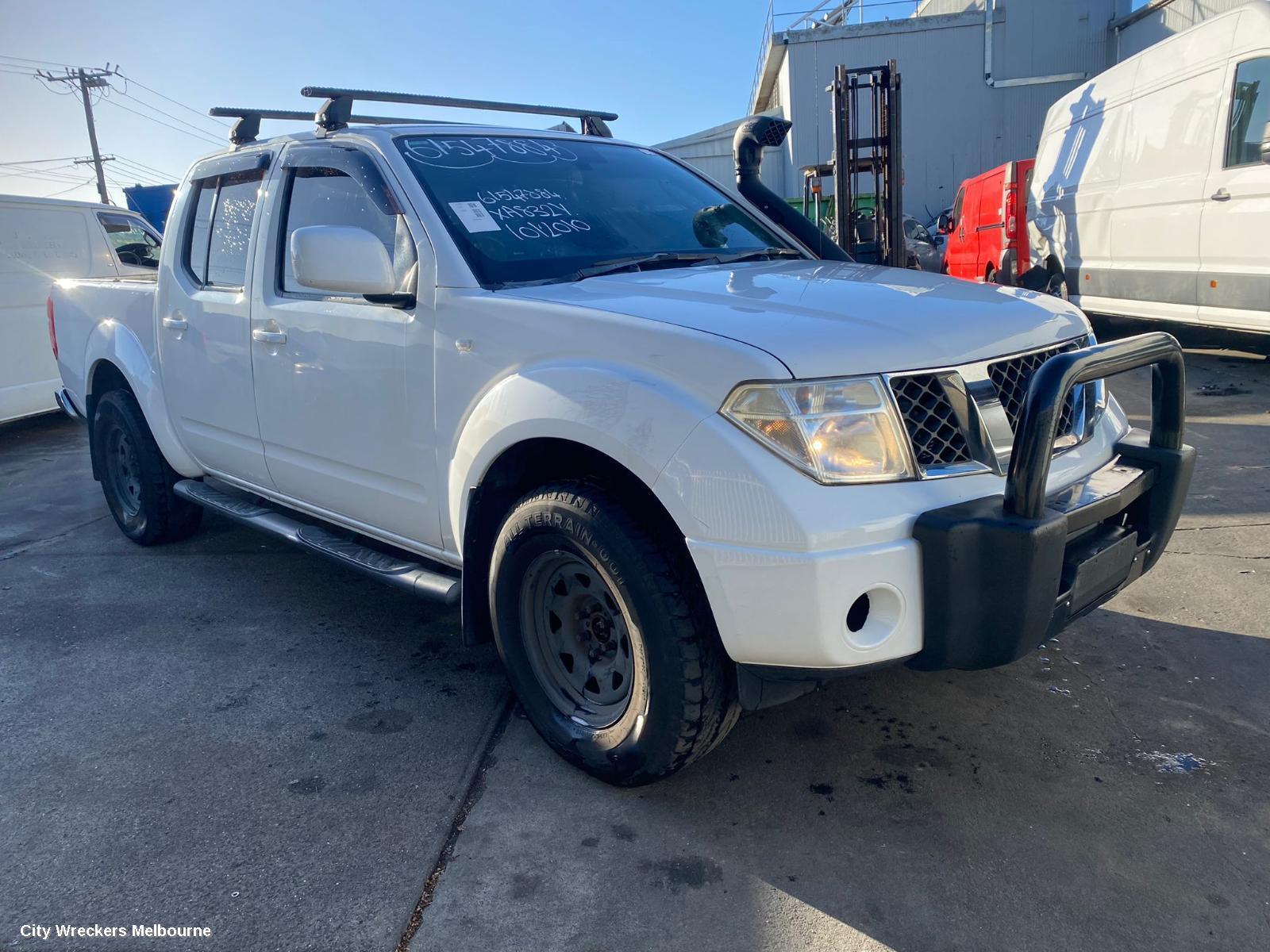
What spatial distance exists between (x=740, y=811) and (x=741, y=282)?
1.44 meters

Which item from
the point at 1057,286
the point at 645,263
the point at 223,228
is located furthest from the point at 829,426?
the point at 1057,286

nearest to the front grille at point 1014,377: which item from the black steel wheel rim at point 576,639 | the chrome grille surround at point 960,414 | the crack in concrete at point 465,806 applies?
the chrome grille surround at point 960,414

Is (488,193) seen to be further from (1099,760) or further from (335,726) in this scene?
(1099,760)

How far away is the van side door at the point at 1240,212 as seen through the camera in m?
6.31

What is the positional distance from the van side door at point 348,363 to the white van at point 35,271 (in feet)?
16.5

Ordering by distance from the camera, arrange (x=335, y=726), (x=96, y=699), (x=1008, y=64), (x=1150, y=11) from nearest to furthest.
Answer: (x=335, y=726) → (x=96, y=699) → (x=1150, y=11) → (x=1008, y=64)

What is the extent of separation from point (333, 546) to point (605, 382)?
155 centimetres

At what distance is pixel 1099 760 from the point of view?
265 cm

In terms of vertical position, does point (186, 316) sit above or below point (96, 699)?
above

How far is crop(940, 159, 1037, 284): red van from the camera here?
35.3ft

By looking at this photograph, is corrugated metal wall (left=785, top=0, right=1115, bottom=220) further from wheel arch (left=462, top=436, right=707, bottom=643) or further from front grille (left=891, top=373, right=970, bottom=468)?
Result: front grille (left=891, top=373, right=970, bottom=468)

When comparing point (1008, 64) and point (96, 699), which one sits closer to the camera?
point (96, 699)

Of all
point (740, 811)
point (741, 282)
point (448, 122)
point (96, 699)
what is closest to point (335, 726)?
point (96, 699)

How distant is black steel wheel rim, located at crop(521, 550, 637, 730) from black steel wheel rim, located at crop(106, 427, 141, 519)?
296 centimetres
